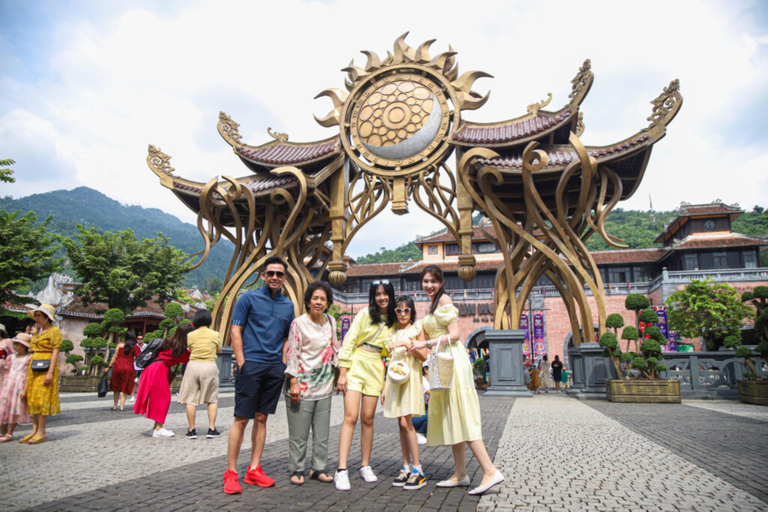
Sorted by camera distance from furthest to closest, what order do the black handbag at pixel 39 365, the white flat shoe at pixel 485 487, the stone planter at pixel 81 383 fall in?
the stone planter at pixel 81 383
the black handbag at pixel 39 365
the white flat shoe at pixel 485 487

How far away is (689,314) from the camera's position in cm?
2394

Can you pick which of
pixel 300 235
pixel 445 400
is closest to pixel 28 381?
pixel 445 400

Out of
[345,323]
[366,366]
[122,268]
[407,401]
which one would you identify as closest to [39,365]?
[366,366]

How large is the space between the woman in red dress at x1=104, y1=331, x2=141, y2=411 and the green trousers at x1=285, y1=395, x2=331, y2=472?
682cm

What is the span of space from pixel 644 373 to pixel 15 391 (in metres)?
11.6

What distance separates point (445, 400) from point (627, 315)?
30355 millimetres

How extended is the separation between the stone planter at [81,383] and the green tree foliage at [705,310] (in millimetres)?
24833

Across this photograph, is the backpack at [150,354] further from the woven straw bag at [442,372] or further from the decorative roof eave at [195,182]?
the decorative roof eave at [195,182]

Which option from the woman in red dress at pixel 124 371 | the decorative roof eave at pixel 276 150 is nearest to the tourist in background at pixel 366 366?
the woman in red dress at pixel 124 371

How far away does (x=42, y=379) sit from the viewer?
18.1 feet

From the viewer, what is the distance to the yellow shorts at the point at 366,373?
3.74 m

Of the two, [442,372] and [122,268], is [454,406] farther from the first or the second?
[122,268]

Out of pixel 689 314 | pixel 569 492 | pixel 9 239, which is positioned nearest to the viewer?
pixel 569 492

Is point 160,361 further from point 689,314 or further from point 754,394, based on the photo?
point 689,314
